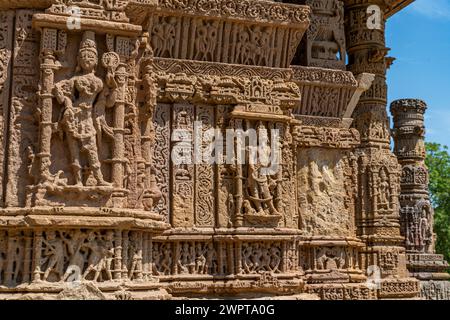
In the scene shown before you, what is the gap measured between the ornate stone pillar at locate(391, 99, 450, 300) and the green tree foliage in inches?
544

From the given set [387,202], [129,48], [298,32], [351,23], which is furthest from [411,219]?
[129,48]

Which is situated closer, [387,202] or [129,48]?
[129,48]

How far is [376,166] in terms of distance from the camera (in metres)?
12.6

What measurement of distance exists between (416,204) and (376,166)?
4.19 m

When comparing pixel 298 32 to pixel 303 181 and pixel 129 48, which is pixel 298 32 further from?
pixel 129 48

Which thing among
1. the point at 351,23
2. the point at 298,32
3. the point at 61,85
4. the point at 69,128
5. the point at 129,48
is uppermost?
the point at 351,23

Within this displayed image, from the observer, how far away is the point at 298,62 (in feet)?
38.1

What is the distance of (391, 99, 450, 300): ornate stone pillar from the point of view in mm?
15727

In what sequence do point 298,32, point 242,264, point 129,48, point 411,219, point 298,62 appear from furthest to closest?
1. point 411,219
2. point 298,62
3. point 298,32
4. point 242,264
5. point 129,48

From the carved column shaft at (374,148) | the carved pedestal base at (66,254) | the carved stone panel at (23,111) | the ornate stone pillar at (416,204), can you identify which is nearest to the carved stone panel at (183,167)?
the carved pedestal base at (66,254)

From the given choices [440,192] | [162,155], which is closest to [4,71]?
[162,155]

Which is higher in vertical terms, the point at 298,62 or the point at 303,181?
the point at 298,62

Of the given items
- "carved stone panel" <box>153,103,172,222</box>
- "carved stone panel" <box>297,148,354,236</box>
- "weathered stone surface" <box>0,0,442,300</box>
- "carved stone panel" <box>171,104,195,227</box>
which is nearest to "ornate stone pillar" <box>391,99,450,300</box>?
"weathered stone surface" <box>0,0,442,300</box>

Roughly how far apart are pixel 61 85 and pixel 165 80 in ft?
8.79
